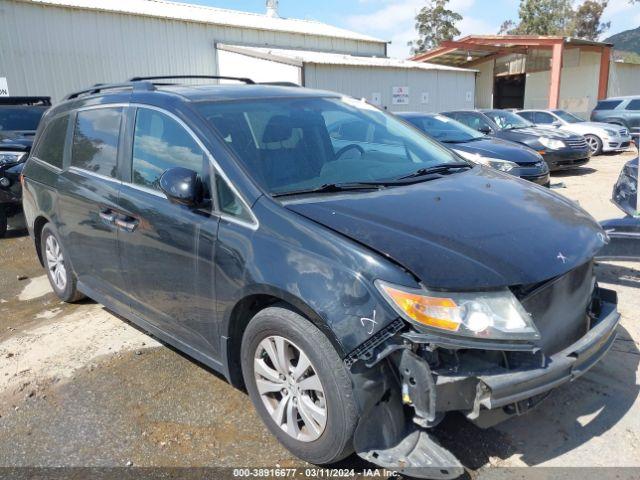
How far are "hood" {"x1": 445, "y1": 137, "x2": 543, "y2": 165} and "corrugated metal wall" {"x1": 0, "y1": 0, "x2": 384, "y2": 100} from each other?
557 inches

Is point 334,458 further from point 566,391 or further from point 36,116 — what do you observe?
point 36,116

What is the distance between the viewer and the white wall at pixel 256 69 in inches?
726

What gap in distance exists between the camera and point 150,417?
122 inches

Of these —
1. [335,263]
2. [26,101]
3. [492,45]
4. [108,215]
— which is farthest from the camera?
[492,45]

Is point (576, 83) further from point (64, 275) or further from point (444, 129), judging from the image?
point (64, 275)

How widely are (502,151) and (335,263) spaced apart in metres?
7.19

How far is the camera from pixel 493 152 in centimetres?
870

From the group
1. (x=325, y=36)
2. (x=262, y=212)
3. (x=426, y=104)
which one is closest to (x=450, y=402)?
(x=262, y=212)

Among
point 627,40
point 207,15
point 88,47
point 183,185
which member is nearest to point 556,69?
point 207,15

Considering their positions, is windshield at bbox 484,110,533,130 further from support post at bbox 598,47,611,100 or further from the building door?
the building door

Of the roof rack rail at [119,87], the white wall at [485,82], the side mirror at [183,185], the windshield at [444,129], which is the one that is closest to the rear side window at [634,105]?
the windshield at [444,129]

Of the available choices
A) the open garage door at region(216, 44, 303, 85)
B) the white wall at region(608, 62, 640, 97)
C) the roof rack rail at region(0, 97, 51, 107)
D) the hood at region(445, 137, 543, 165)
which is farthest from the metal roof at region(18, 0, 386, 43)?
the hood at region(445, 137, 543, 165)

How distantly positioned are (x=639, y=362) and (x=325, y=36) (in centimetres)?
2592

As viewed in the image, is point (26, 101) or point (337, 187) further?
point (26, 101)
